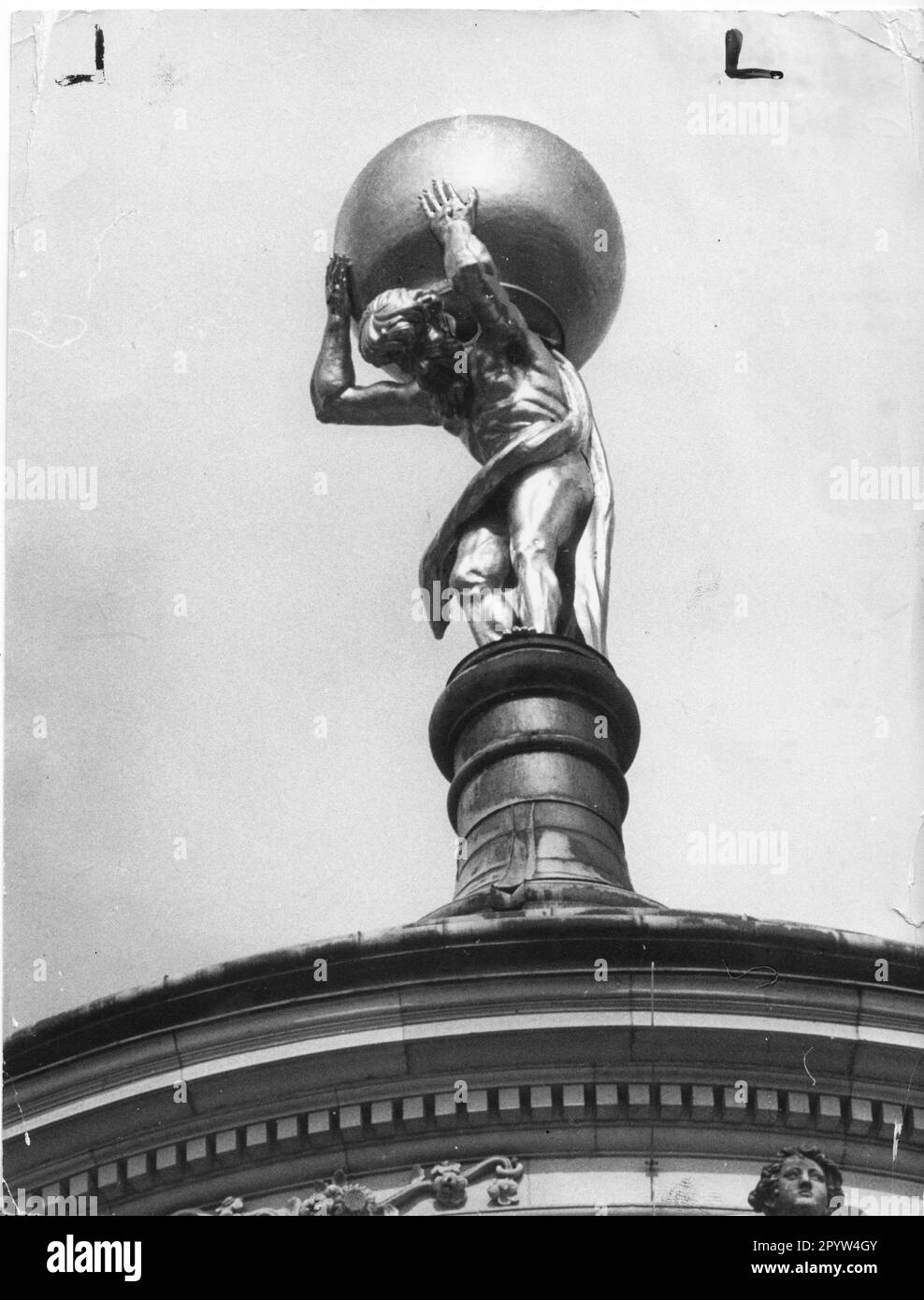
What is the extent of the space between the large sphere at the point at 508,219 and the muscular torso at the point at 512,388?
446mm

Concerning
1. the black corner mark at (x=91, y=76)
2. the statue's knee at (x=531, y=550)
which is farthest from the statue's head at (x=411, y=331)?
the black corner mark at (x=91, y=76)

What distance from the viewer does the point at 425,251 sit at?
2639 cm

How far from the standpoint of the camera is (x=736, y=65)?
2644 centimetres

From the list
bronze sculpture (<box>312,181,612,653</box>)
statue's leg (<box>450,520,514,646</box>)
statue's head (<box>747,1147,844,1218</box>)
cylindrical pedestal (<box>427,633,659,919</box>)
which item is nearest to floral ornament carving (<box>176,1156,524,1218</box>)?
statue's head (<box>747,1147,844,1218</box>)

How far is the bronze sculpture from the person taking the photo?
85.1 ft

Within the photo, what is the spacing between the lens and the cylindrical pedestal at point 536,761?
2434cm

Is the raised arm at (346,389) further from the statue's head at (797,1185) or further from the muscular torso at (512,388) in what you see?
the statue's head at (797,1185)

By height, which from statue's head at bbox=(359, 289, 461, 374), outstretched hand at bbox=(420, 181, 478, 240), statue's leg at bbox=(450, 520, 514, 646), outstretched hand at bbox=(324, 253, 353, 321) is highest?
outstretched hand at bbox=(420, 181, 478, 240)

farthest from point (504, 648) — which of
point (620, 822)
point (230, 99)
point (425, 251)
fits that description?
point (230, 99)

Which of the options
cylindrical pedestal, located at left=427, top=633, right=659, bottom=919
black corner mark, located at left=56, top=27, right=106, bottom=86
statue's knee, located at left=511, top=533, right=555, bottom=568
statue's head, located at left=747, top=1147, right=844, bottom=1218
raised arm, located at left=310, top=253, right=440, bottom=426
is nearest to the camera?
statue's head, located at left=747, top=1147, right=844, bottom=1218

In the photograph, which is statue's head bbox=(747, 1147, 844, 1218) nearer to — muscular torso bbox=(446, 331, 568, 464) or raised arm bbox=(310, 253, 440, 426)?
muscular torso bbox=(446, 331, 568, 464)

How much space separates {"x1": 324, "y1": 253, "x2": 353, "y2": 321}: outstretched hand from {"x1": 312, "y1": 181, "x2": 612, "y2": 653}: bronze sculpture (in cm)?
26

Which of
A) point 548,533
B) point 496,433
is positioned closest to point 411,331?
point 496,433
